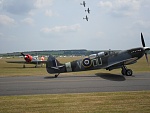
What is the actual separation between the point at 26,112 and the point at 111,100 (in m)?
3.88

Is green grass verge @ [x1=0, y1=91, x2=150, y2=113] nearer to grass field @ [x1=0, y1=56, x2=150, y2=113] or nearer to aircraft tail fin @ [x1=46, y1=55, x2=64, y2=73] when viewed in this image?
grass field @ [x1=0, y1=56, x2=150, y2=113]

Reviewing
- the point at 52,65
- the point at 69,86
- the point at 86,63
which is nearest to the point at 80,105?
the point at 69,86

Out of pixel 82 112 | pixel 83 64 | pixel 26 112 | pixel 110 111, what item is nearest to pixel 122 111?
pixel 110 111

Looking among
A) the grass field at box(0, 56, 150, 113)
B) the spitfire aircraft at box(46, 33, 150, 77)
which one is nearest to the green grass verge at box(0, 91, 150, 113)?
the grass field at box(0, 56, 150, 113)

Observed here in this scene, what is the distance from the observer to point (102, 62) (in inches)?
863

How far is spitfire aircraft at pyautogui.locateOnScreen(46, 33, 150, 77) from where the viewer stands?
2081cm

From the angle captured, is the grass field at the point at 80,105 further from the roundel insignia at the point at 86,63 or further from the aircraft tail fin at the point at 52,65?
the roundel insignia at the point at 86,63

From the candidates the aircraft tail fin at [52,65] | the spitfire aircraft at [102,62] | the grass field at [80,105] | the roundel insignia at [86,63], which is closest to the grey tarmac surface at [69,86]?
the grass field at [80,105]

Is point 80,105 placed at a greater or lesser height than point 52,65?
lesser

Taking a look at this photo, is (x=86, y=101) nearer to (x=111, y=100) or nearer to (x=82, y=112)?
(x=111, y=100)

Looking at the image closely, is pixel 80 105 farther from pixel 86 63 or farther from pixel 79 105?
pixel 86 63

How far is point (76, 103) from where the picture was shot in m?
9.25

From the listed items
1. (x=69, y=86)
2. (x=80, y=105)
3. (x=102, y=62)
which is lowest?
(x=80, y=105)

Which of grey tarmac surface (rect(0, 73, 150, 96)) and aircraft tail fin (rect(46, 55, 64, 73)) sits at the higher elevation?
aircraft tail fin (rect(46, 55, 64, 73))
